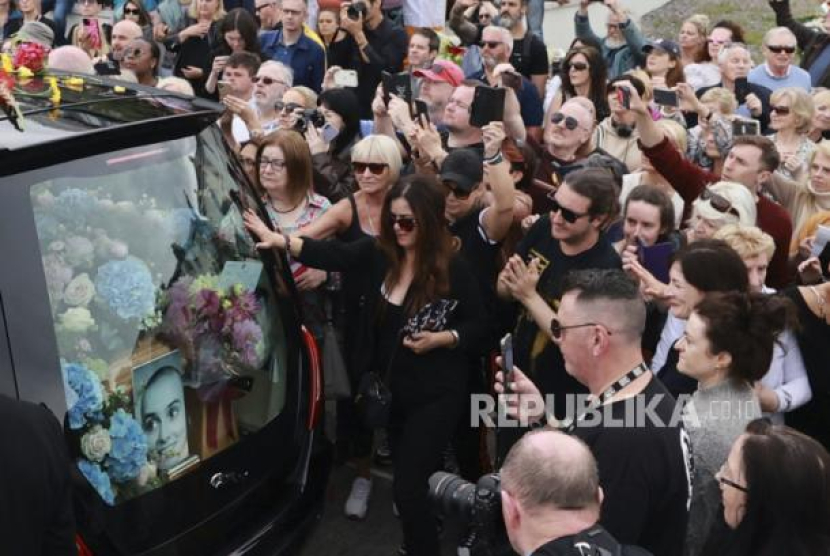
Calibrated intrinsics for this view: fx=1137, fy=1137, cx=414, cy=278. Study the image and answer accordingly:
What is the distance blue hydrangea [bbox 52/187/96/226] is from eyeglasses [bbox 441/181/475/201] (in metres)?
2.03

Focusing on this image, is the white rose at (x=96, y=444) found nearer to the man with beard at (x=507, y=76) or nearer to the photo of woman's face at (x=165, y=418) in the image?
the photo of woman's face at (x=165, y=418)

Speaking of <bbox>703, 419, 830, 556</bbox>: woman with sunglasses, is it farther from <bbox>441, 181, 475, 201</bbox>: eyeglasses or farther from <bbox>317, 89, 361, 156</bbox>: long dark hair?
<bbox>317, 89, 361, 156</bbox>: long dark hair

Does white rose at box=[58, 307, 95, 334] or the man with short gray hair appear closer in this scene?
white rose at box=[58, 307, 95, 334]

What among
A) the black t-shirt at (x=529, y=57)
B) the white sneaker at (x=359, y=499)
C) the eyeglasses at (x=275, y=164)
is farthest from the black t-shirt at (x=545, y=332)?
the black t-shirt at (x=529, y=57)

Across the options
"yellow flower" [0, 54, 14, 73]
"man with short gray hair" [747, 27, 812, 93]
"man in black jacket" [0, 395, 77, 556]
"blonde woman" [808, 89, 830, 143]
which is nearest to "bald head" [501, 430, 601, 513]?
"man in black jacket" [0, 395, 77, 556]

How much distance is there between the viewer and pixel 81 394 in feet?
11.4

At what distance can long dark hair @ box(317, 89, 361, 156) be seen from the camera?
696cm

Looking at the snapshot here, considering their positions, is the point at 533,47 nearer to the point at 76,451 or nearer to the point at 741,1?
the point at 76,451

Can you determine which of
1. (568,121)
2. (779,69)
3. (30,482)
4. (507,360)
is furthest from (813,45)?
(30,482)

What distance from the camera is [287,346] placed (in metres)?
4.34

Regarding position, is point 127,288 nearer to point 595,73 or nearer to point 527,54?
point 595,73

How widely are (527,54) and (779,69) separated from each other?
2020 millimetres

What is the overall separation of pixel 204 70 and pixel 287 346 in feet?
19.8

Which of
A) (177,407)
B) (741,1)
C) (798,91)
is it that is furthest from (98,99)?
(741,1)
